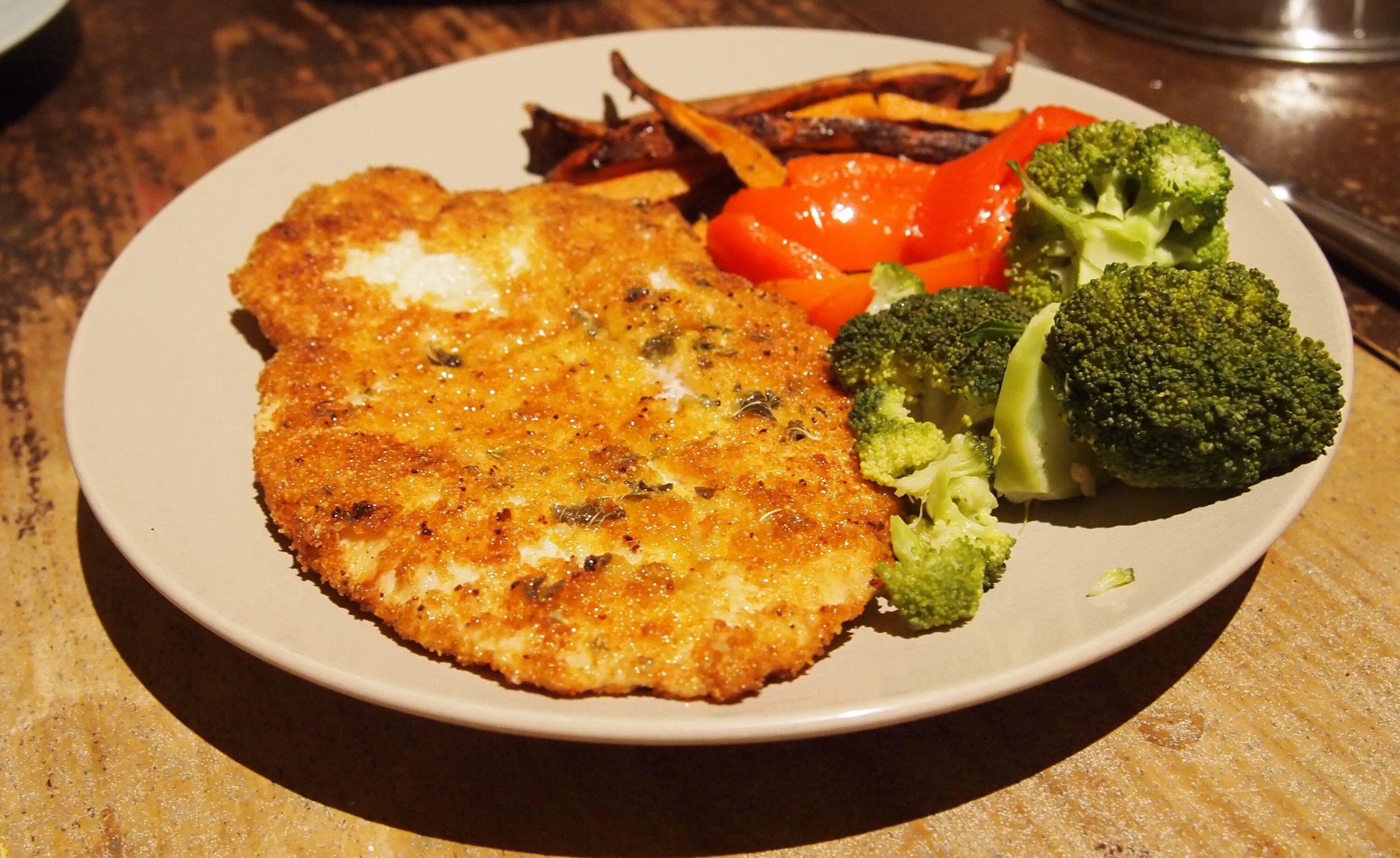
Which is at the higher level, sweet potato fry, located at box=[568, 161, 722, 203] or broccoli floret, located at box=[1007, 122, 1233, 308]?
broccoli floret, located at box=[1007, 122, 1233, 308]

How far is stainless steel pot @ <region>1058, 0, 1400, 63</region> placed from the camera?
5.06m

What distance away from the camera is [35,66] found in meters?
5.33

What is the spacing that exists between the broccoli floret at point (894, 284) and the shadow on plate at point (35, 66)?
455 centimetres

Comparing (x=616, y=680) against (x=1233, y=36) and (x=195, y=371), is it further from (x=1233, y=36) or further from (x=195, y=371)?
(x=1233, y=36)

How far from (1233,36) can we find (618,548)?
4847 millimetres

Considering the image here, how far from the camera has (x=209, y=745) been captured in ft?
7.33

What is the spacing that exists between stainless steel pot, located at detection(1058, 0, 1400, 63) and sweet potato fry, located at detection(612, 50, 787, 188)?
3058mm

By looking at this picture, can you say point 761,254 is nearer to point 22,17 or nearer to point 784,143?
point 784,143

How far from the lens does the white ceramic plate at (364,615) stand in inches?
72.2

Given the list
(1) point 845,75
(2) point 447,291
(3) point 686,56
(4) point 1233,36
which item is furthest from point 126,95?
(4) point 1233,36

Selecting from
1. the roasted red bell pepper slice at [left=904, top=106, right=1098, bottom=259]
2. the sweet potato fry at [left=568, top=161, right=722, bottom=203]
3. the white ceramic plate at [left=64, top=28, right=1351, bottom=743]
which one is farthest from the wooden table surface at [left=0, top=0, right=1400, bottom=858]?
the sweet potato fry at [left=568, top=161, right=722, bottom=203]

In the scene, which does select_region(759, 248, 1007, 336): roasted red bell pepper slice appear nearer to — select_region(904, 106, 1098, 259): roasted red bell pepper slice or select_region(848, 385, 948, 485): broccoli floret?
select_region(904, 106, 1098, 259): roasted red bell pepper slice

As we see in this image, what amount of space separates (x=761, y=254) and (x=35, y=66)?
4553 mm

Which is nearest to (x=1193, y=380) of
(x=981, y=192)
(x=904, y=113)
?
(x=981, y=192)
